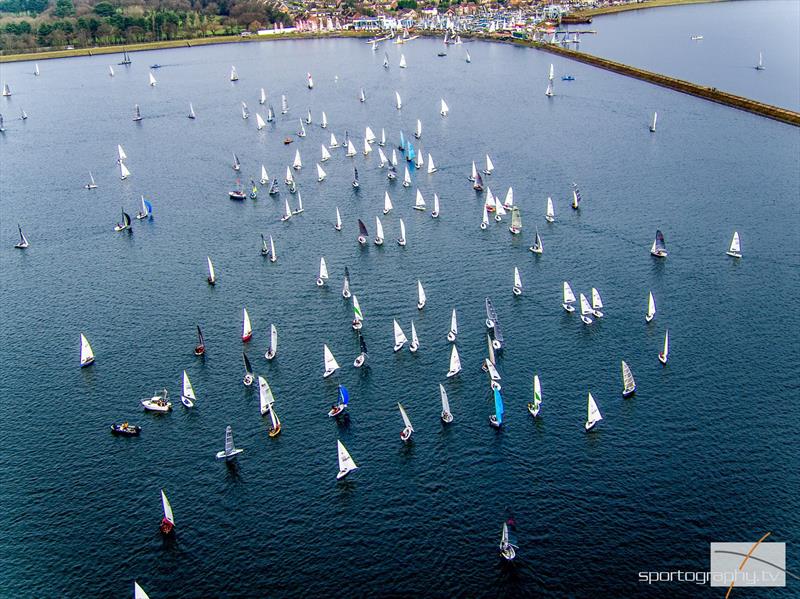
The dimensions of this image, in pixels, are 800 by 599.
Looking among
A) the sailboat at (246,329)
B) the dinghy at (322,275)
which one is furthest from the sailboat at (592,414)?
the dinghy at (322,275)

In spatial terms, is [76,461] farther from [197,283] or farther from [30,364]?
[197,283]

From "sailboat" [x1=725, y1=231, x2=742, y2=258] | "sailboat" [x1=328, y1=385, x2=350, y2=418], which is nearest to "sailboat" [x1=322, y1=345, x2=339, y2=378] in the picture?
"sailboat" [x1=328, y1=385, x2=350, y2=418]

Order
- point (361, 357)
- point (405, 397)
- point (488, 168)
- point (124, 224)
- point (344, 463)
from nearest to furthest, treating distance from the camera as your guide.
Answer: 1. point (344, 463)
2. point (405, 397)
3. point (361, 357)
4. point (124, 224)
5. point (488, 168)

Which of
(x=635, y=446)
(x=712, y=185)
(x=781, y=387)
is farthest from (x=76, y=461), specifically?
(x=712, y=185)

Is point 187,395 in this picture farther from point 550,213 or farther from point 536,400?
point 550,213

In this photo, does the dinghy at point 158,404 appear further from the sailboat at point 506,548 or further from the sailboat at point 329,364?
the sailboat at point 506,548

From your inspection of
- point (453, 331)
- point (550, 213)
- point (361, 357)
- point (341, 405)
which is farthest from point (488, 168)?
point (341, 405)
